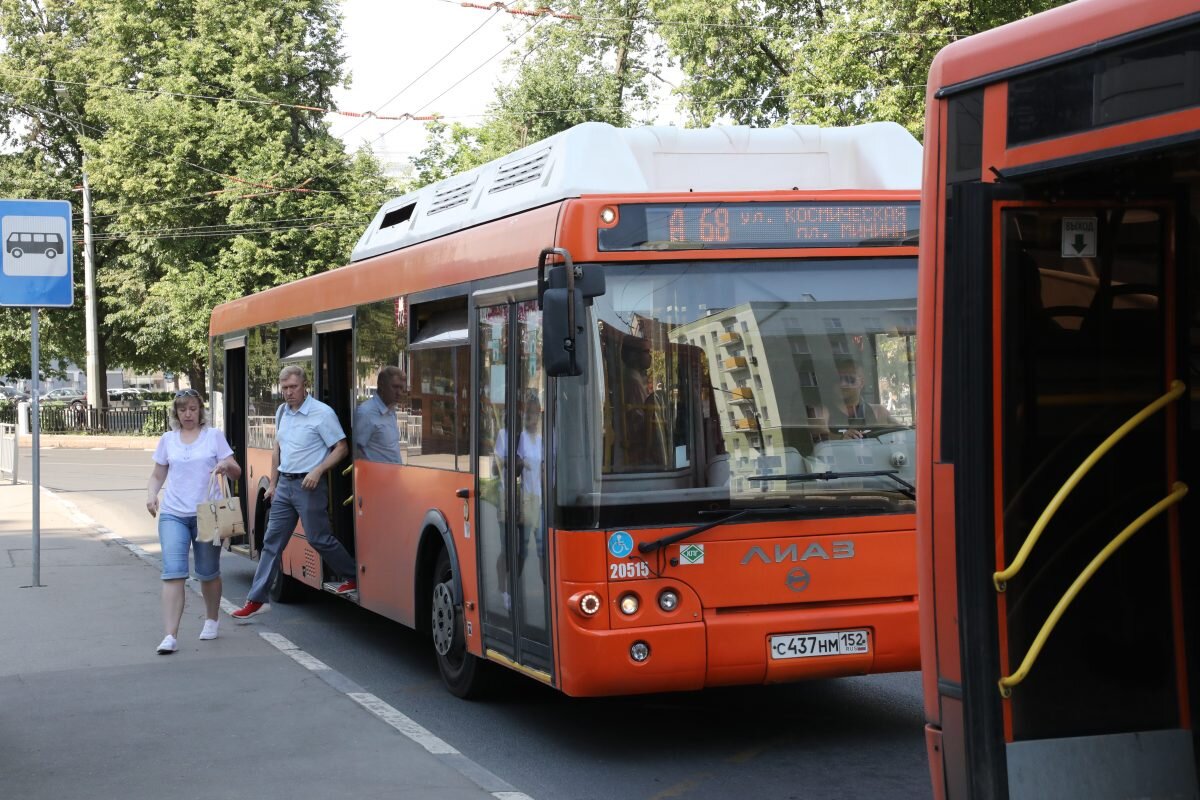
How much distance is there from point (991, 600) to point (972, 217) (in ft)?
3.49

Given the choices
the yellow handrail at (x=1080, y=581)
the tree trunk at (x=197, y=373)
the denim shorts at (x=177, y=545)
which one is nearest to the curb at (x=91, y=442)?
the tree trunk at (x=197, y=373)

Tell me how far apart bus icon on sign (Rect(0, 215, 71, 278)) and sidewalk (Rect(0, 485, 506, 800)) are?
10.4 ft

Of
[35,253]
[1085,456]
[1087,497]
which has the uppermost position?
[35,253]

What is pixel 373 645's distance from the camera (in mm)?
10867

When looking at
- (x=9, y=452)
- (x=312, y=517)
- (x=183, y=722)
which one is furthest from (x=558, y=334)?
(x=9, y=452)

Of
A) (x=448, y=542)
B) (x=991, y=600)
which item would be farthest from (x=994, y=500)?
(x=448, y=542)

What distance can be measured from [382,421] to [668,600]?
3595 mm

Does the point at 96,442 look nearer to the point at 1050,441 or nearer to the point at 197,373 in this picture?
the point at 197,373

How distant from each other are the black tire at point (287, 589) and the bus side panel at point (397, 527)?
8.38ft

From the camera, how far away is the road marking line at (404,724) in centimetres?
717

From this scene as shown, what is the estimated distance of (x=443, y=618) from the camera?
8.74 m

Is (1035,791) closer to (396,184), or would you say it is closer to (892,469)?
(892,469)

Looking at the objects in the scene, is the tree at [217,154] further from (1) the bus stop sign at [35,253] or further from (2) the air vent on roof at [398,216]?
(2) the air vent on roof at [398,216]

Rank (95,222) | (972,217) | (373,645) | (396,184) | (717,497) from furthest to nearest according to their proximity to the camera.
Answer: (95,222)
(396,184)
(373,645)
(717,497)
(972,217)
